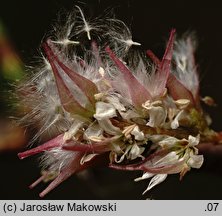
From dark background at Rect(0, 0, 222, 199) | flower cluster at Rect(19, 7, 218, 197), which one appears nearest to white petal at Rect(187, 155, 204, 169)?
flower cluster at Rect(19, 7, 218, 197)

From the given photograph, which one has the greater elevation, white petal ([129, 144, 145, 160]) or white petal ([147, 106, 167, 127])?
white petal ([147, 106, 167, 127])

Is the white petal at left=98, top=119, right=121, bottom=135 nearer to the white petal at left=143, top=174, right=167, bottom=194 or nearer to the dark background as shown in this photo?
the white petal at left=143, top=174, right=167, bottom=194

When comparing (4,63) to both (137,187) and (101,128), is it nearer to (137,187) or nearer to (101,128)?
(137,187)

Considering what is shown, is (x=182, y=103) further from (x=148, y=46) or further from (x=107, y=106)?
(x=148, y=46)

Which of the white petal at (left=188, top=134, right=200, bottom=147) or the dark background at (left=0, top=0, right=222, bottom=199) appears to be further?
the dark background at (left=0, top=0, right=222, bottom=199)

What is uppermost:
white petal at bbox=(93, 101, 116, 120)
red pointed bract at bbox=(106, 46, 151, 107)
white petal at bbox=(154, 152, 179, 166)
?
red pointed bract at bbox=(106, 46, 151, 107)

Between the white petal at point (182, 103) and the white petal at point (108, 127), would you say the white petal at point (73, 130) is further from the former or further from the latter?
the white petal at point (182, 103)

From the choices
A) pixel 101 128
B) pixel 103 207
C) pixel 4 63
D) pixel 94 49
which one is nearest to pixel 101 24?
pixel 94 49
